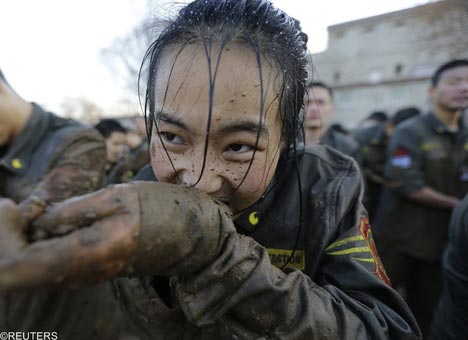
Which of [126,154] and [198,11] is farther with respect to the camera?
[126,154]

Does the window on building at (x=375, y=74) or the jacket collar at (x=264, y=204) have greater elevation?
the window on building at (x=375, y=74)

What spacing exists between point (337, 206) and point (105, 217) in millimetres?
801

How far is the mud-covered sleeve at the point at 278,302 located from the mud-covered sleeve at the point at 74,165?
3.01 feet

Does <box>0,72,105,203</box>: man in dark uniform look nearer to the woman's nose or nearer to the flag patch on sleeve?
the woman's nose

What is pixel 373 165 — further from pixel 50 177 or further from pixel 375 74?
pixel 375 74

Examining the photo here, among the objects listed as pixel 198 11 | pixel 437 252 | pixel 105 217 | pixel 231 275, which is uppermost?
pixel 198 11

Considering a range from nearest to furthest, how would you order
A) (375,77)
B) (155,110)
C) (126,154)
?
(155,110) → (126,154) → (375,77)

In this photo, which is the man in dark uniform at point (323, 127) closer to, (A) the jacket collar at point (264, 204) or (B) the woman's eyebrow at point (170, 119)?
(A) the jacket collar at point (264, 204)

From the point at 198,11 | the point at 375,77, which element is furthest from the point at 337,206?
the point at 375,77

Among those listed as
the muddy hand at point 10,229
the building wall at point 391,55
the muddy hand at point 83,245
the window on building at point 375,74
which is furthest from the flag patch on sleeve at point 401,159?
the window on building at point 375,74

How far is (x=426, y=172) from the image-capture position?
293cm

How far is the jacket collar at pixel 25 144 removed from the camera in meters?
1.56

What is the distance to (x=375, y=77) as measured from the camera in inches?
1068

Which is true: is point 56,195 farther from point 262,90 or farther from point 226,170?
point 262,90
